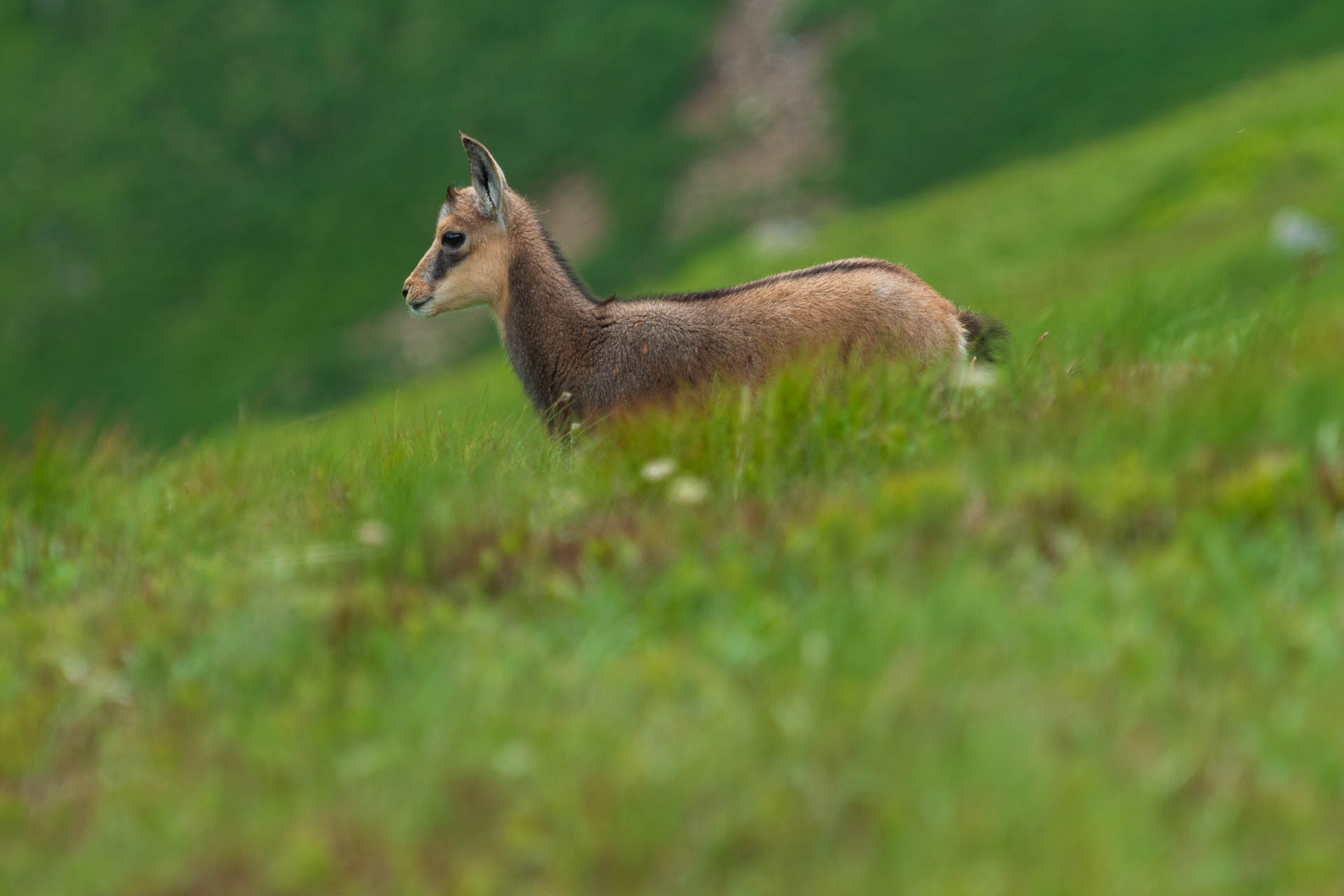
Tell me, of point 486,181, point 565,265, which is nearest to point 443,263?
point 486,181

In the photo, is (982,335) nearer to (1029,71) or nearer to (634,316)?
(634,316)

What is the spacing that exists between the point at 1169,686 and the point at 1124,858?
0.81 metres

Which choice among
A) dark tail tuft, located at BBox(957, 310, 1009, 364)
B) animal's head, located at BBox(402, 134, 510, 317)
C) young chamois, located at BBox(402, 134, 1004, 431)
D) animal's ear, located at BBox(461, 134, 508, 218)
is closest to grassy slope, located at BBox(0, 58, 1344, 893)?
dark tail tuft, located at BBox(957, 310, 1009, 364)

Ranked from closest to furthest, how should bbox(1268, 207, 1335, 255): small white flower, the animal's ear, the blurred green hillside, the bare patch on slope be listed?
the animal's ear
bbox(1268, 207, 1335, 255): small white flower
the blurred green hillside
the bare patch on slope

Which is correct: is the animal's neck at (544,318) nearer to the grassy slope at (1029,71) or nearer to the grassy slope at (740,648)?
the grassy slope at (740,648)

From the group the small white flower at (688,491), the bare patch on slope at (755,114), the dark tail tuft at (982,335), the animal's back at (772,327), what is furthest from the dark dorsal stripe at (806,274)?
the bare patch on slope at (755,114)

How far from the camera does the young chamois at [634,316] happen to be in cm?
910

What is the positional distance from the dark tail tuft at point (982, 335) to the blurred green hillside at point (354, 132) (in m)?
44.1

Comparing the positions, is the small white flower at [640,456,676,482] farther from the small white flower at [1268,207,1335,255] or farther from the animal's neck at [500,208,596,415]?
the small white flower at [1268,207,1335,255]

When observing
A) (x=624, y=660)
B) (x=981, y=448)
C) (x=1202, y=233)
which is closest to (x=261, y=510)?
(x=624, y=660)

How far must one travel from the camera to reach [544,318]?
401 inches

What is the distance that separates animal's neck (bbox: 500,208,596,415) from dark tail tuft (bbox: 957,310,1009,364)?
2773mm

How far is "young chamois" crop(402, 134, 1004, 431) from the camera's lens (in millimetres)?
9102

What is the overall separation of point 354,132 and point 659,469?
198 feet
